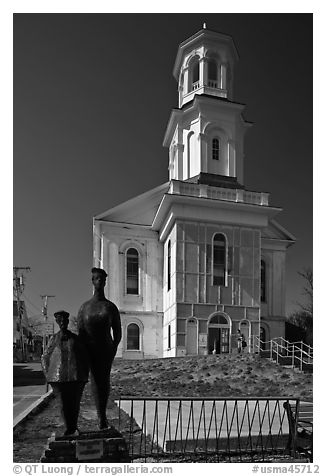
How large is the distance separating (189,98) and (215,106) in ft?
5.59

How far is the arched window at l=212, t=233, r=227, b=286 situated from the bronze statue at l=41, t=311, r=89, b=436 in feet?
67.2

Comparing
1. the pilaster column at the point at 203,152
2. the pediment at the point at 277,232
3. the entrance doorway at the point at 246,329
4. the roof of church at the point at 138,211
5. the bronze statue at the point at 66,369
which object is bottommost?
the entrance doorway at the point at 246,329

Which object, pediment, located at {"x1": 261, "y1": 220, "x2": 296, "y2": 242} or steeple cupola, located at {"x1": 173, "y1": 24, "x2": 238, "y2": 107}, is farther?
A: pediment, located at {"x1": 261, "y1": 220, "x2": 296, "y2": 242}

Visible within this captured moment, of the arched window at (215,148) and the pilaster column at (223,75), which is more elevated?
the pilaster column at (223,75)

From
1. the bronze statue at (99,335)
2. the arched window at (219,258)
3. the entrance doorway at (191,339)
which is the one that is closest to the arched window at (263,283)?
the arched window at (219,258)

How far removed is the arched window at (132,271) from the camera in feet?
91.8

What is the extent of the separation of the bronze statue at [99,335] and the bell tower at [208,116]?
21486 millimetres

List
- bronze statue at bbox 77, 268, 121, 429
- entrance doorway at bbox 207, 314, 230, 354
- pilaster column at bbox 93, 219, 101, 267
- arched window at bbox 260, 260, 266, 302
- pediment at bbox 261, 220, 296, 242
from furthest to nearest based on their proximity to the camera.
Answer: pediment at bbox 261, 220, 296, 242
arched window at bbox 260, 260, 266, 302
pilaster column at bbox 93, 219, 101, 267
entrance doorway at bbox 207, 314, 230, 354
bronze statue at bbox 77, 268, 121, 429

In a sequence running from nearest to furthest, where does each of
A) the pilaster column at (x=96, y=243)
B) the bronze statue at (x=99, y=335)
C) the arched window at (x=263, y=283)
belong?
the bronze statue at (x=99, y=335) → the pilaster column at (x=96, y=243) → the arched window at (x=263, y=283)

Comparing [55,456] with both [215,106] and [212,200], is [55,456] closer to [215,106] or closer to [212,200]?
[212,200]

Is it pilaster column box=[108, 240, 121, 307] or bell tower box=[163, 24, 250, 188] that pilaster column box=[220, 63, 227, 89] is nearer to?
bell tower box=[163, 24, 250, 188]

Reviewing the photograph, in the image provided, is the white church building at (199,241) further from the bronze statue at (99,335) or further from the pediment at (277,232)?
the bronze statue at (99,335)

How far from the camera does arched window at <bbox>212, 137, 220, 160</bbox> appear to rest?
2778cm

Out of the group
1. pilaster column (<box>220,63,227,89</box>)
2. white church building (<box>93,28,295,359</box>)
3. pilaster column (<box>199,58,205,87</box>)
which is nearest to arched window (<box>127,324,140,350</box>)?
white church building (<box>93,28,295,359</box>)
